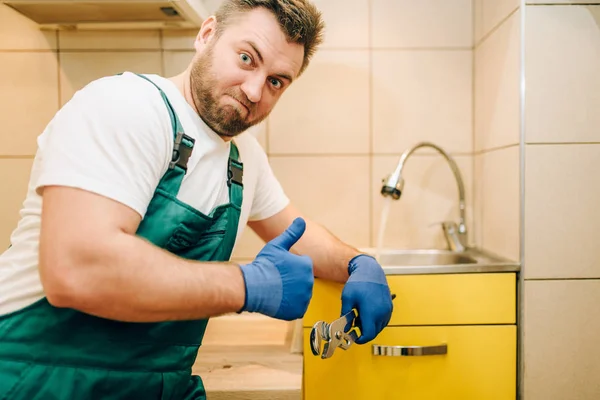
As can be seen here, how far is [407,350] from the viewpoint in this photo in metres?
1.24

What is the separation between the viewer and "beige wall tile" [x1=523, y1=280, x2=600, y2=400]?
4.14ft

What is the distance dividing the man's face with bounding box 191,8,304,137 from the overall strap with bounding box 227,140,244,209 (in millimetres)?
75

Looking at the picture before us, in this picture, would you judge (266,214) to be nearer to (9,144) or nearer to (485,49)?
(485,49)

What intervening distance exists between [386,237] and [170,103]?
1057 millimetres

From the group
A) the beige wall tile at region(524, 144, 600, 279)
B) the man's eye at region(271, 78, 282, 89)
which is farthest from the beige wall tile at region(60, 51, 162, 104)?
the beige wall tile at region(524, 144, 600, 279)

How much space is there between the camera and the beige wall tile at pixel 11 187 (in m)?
1.63

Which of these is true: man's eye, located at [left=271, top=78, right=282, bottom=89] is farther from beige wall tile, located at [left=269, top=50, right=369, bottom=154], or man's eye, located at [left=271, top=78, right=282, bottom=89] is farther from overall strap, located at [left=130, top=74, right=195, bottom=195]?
beige wall tile, located at [left=269, top=50, right=369, bottom=154]

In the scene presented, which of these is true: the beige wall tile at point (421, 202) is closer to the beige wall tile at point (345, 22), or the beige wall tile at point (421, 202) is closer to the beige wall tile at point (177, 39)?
the beige wall tile at point (345, 22)

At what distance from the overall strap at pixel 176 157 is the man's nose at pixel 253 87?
0.15m

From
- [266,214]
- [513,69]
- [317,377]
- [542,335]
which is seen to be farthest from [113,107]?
[542,335]

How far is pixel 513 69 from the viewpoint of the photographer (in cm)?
130

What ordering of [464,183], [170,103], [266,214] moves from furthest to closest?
1. [464,183]
2. [266,214]
3. [170,103]

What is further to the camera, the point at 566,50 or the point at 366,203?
the point at 366,203

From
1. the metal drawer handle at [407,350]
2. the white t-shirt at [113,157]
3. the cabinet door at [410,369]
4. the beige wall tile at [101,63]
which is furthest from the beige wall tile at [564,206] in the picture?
the beige wall tile at [101,63]
